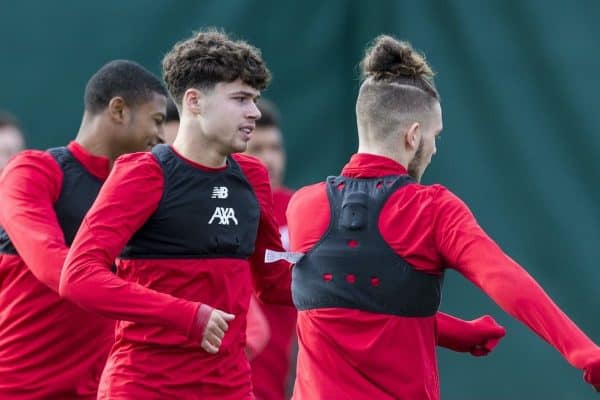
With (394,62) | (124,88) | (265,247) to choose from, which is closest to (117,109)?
(124,88)

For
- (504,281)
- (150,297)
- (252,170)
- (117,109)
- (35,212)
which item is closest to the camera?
(504,281)

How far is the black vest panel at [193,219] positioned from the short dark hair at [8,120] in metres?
3.09

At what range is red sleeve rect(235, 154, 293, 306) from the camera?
4125 millimetres

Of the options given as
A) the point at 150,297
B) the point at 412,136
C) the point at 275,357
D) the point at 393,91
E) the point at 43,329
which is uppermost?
the point at 393,91

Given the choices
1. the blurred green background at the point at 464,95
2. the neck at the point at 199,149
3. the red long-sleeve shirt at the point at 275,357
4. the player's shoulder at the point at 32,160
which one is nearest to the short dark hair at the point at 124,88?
the player's shoulder at the point at 32,160

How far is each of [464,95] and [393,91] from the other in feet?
10.0

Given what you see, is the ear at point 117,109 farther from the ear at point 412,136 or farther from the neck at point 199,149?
the ear at point 412,136

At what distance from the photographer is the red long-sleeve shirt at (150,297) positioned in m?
3.61

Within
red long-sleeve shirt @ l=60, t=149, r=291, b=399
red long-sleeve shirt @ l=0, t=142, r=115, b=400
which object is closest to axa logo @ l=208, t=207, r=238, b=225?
red long-sleeve shirt @ l=60, t=149, r=291, b=399

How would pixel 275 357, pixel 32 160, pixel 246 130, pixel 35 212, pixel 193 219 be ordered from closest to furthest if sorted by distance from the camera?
pixel 193 219, pixel 246 130, pixel 35 212, pixel 32 160, pixel 275 357

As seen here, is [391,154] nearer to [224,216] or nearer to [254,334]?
[224,216]

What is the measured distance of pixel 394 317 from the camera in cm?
366

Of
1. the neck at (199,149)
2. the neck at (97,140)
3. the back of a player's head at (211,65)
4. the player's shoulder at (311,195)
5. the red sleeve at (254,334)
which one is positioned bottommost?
the red sleeve at (254,334)

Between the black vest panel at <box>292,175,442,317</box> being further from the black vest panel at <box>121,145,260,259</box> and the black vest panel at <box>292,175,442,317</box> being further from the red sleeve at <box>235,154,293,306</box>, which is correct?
the red sleeve at <box>235,154,293,306</box>
